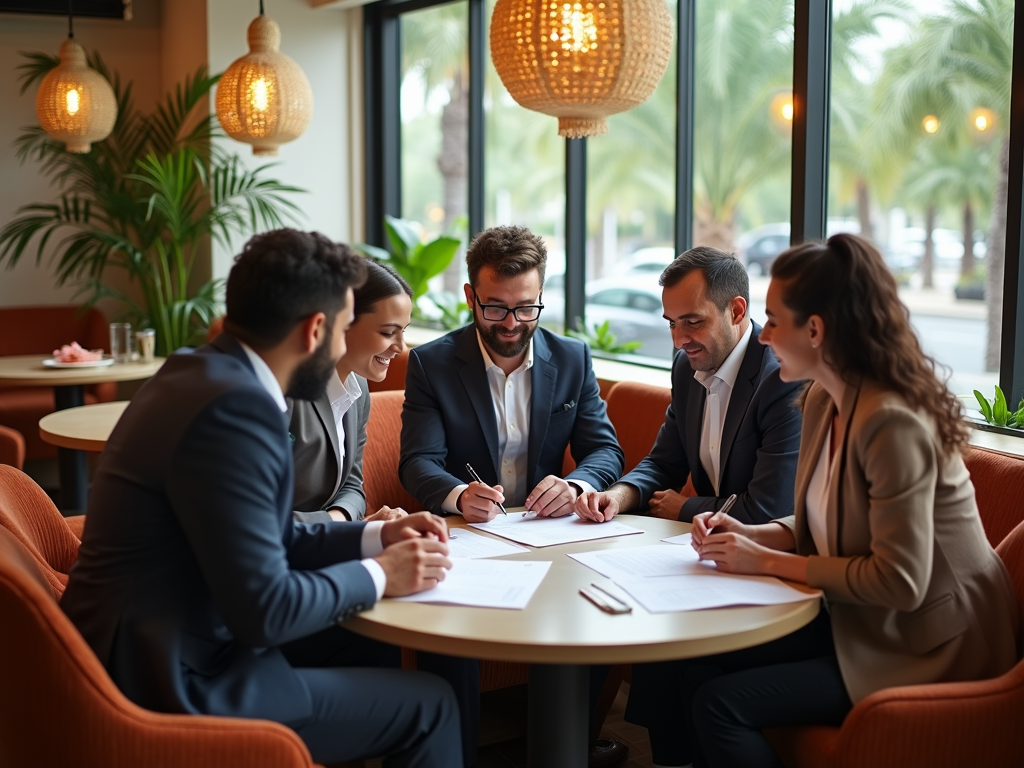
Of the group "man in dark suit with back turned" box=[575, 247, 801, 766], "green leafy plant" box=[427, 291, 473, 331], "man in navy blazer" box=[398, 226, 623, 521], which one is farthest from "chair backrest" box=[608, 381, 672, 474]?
"green leafy plant" box=[427, 291, 473, 331]

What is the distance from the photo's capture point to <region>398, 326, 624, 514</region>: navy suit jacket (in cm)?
325

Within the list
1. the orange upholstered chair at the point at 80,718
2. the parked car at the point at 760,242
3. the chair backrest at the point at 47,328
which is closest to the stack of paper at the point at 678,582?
the orange upholstered chair at the point at 80,718

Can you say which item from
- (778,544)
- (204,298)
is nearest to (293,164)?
(204,298)

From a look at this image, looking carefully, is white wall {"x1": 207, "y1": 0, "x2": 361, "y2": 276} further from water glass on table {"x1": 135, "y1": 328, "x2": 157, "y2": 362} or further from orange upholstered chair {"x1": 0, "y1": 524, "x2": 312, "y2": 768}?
orange upholstered chair {"x1": 0, "y1": 524, "x2": 312, "y2": 768}

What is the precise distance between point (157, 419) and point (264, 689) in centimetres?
54

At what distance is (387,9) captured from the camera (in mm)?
6965

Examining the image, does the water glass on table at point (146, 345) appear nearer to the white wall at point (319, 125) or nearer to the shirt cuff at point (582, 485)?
the white wall at point (319, 125)

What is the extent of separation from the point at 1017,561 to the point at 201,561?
1.73 m

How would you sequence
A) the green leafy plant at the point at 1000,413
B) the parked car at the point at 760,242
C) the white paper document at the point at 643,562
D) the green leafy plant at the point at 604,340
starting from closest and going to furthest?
the white paper document at the point at 643,562 → the green leafy plant at the point at 1000,413 → the green leafy plant at the point at 604,340 → the parked car at the point at 760,242

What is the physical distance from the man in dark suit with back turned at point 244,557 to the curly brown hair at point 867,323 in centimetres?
92

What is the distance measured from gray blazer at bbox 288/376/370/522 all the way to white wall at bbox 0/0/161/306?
16.6 ft

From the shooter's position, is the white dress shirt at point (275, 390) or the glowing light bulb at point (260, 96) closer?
the white dress shirt at point (275, 390)

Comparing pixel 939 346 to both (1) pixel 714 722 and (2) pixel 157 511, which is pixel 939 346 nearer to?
(1) pixel 714 722

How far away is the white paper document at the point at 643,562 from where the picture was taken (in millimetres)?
2254
